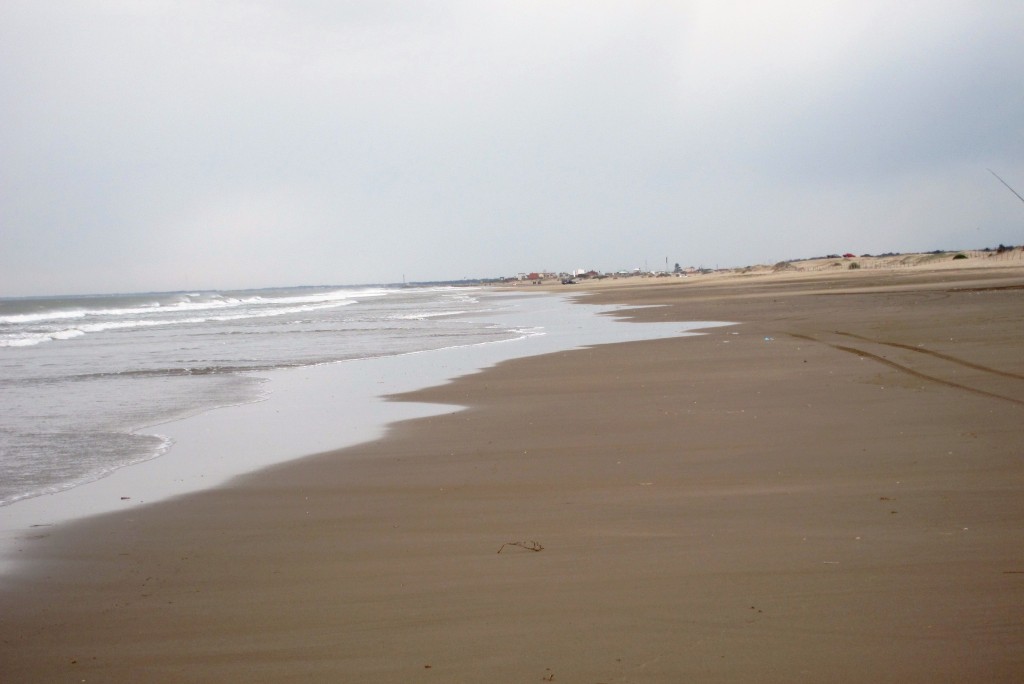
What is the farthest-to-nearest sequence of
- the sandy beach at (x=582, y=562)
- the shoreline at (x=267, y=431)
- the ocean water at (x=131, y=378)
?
the ocean water at (x=131, y=378) → the shoreline at (x=267, y=431) → the sandy beach at (x=582, y=562)

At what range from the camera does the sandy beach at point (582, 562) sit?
3443mm

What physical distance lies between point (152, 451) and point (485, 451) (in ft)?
11.4

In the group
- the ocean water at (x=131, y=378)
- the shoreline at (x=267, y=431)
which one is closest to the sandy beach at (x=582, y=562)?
the shoreline at (x=267, y=431)

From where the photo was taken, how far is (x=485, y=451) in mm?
7828

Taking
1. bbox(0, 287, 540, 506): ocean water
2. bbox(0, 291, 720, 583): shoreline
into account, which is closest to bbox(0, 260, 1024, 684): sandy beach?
bbox(0, 291, 720, 583): shoreline

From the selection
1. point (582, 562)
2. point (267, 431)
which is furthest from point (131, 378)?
point (582, 562)

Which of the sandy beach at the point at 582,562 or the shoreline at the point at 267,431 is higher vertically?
the sandy beach at the point at 582,562

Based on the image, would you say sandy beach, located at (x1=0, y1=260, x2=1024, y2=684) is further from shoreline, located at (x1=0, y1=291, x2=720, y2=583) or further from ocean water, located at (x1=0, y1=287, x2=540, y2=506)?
ocean water, located at (x1=0, y1=287, x2=540, y2=506)

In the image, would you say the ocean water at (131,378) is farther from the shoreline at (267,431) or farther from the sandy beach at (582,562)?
the sandy beach at (582,562)

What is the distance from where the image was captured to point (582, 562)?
451 cm

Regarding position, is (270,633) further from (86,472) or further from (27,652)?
(86,472)

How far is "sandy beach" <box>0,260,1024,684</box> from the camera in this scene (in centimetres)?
344

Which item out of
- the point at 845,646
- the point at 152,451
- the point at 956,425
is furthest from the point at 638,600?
the point at 152,451

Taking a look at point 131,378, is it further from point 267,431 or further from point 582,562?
point 582,562
